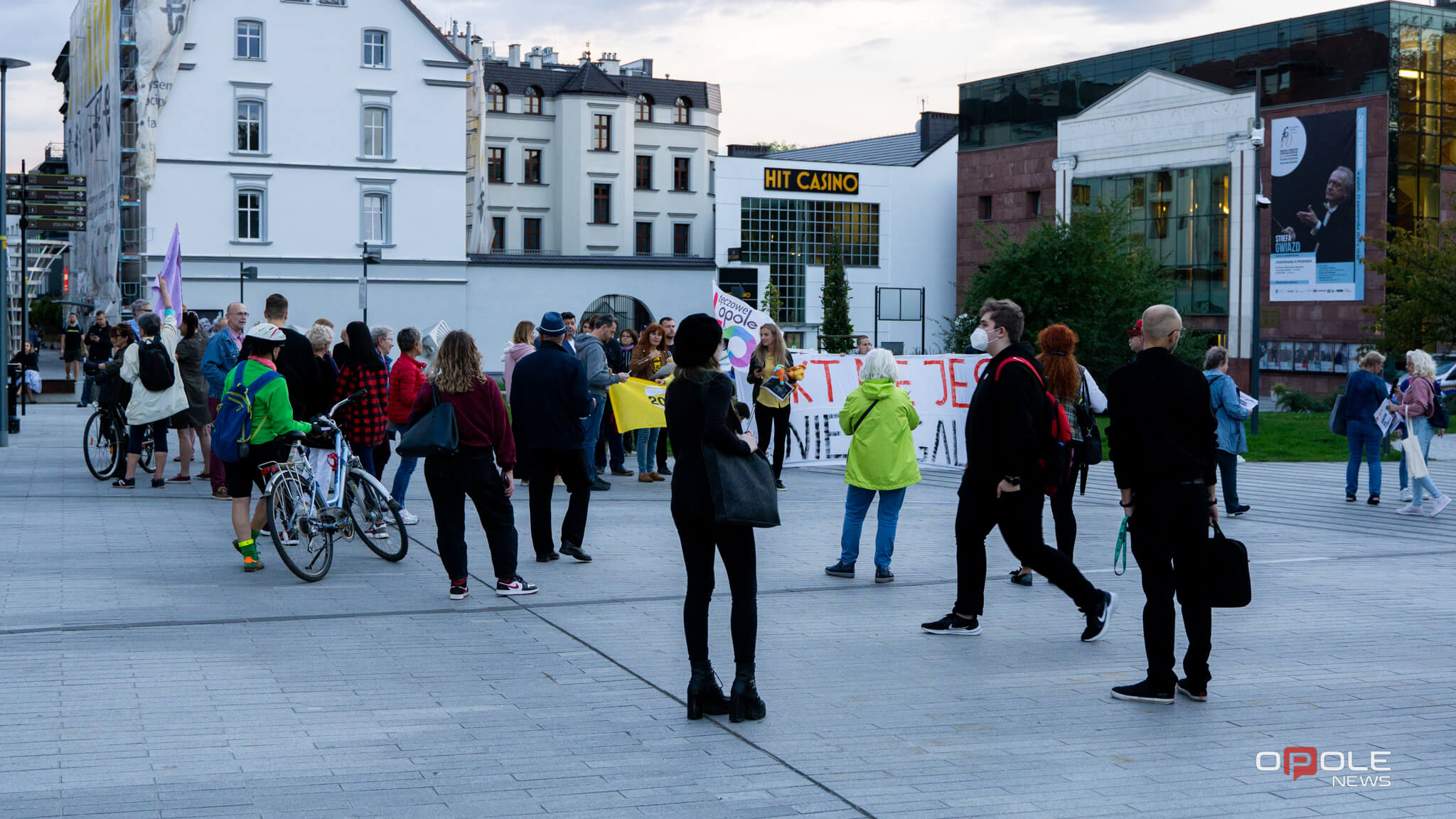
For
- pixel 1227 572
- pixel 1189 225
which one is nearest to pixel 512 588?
pixel 1227 572

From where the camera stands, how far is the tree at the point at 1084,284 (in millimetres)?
45719

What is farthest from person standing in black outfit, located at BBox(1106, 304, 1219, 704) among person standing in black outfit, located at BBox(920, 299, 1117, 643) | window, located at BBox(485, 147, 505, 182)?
window, located at BBox(485, 147, 505, 182)

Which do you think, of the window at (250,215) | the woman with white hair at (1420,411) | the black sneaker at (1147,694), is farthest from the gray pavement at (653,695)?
the window at (250,215)

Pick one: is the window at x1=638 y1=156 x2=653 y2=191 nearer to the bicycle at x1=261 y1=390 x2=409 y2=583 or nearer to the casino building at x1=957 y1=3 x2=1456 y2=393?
the casino building at x1=957 y1=3 x2=1456 y2=393

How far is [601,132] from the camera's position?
75.9m

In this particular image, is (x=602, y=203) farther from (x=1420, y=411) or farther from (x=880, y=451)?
(x=880, y=451)

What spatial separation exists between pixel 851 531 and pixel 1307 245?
52.5 meters

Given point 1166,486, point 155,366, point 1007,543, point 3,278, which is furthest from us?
point 3,278

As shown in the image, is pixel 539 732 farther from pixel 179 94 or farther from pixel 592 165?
pixel 592 165

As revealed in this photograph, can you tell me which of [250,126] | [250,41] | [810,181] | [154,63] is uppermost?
[250,41]

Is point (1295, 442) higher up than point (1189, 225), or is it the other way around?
point (1189, 225)

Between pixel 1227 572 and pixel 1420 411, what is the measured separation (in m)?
10.00

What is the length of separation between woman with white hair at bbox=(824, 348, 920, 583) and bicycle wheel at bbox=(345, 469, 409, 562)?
11.2ft

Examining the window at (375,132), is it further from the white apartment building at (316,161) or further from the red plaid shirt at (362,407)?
the red plaid shirt at (362,407)
